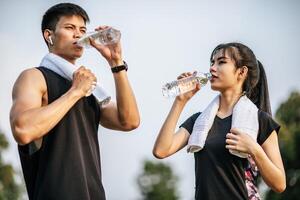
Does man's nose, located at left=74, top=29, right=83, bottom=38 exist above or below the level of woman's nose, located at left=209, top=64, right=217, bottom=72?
above

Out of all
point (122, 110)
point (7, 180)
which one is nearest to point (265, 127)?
point (122, 110)

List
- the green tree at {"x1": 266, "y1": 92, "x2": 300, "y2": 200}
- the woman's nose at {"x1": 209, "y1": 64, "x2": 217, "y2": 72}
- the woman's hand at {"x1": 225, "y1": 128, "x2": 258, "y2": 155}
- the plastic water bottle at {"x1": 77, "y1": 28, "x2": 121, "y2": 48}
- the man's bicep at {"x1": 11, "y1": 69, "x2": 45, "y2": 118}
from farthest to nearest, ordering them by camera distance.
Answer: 1. the green tree at {"x1": 266, "y1": 92, "x2": 300, "y2": 200}
2. the woman's nose at {"x1": 209, "y1": 64, "x2": 217, "y2": 72}
3. the woman's hand at {"x1": 225, "y1": 128, "x2": 258, "y2": 155}
4. the plastic water bottle at {"x1": 77, "y1": 28, "x2": 121, "y2": 48}
5. the man's bicep at {"x1": 11, "y1": 69, "x2": 45, "y2": 118}

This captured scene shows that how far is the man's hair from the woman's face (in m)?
1.23

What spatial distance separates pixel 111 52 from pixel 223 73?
114 cm

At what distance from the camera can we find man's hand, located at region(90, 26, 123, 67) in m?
6.38

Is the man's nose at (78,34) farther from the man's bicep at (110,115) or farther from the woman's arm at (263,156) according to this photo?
the woman's arm at (263,156)

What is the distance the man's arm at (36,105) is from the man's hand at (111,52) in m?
0.37

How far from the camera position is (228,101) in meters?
7.19

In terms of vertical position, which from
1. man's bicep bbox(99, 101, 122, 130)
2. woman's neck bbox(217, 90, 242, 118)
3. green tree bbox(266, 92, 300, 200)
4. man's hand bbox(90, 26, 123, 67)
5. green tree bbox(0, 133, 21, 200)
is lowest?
green tree bbox(0, 133, 21, 200)

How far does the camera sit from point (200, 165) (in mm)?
6789

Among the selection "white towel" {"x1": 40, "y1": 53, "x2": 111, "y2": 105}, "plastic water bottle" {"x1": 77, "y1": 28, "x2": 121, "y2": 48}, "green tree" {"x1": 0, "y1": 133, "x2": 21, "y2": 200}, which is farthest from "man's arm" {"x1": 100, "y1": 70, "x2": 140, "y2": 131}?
"green tree" {"x1": 0, "y1": 133, "x2": 21, "y2": 200}

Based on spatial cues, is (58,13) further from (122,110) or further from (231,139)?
(231,139)

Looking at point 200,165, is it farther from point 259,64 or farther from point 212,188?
point 259,64

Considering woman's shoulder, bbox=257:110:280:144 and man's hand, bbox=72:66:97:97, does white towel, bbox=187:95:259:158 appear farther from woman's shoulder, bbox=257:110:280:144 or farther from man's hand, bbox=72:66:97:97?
man's hand, bbox=72:66:97:97
